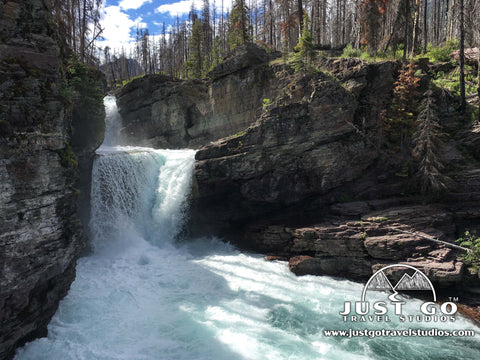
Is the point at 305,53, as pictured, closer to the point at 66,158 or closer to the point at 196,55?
the point at 66,158

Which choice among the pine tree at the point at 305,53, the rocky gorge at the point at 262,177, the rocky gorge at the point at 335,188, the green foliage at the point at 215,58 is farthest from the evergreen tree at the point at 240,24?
the pine tree at the point at 305,53

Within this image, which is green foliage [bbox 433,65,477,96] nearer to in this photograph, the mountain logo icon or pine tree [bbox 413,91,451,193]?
pine tree [bbox 413,91,451,193]

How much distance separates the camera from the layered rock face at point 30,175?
874 cm

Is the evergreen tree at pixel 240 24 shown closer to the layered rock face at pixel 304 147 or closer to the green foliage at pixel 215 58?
the green foliage at pixel 215 58

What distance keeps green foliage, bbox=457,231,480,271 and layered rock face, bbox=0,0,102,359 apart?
17.3 meters

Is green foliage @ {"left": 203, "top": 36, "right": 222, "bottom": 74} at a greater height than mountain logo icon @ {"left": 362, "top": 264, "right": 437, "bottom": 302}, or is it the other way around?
green foliage @ {"left": 203, "top": 36, "right": 222, "bottom": 74}

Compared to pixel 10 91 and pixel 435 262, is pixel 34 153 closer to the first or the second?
pixel 10 91

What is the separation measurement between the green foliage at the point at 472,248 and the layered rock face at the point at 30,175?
56.7 ft

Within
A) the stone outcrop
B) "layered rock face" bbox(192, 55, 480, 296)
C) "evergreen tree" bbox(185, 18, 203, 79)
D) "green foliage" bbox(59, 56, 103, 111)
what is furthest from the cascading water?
"evergreen tree" bbox(185, 18, 203, 79)

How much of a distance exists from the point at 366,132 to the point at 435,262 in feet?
27.0

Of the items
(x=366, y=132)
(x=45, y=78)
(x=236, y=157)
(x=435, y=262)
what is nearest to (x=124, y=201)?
(x=236, y=157)

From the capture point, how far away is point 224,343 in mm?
9602

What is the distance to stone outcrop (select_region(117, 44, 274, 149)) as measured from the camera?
2393cm

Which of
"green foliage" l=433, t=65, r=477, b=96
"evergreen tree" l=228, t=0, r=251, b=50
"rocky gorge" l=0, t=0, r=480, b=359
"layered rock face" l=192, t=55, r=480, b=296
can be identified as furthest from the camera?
"evergreen tree" l=228, t=0, r=251, b=50
